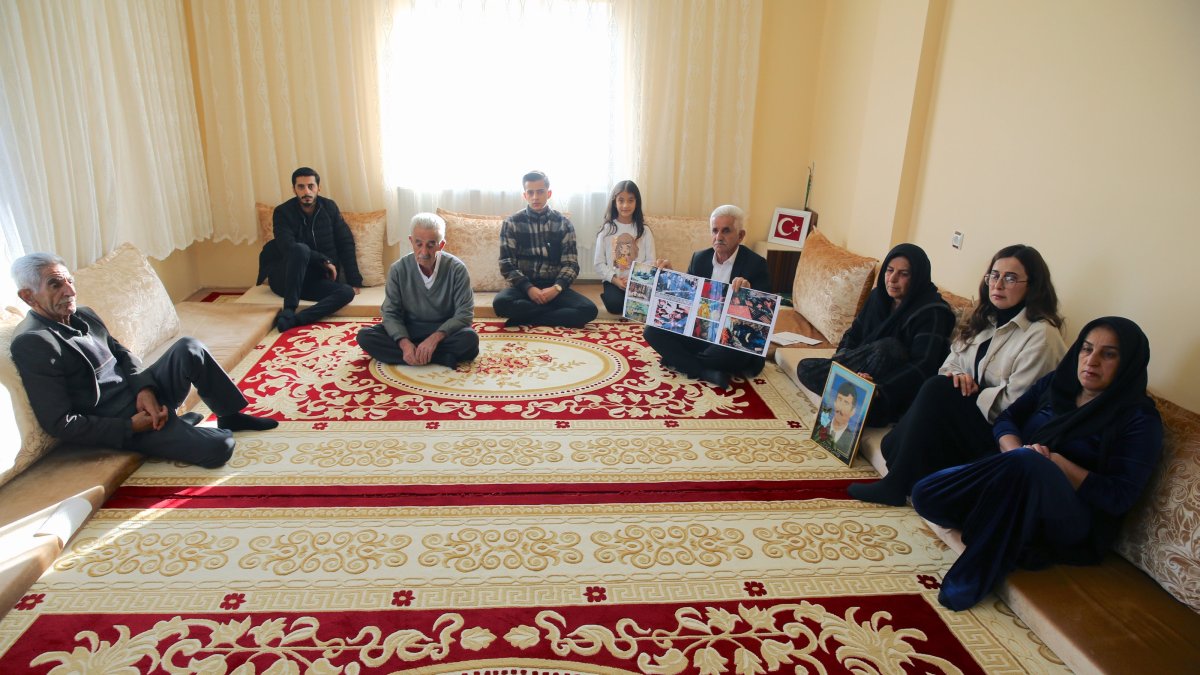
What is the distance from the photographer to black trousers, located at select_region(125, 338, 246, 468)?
3.06 metres

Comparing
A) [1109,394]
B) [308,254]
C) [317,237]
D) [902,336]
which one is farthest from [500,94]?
[1109,394]

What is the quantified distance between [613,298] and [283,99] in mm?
2978

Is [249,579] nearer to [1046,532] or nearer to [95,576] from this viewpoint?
[95,576]

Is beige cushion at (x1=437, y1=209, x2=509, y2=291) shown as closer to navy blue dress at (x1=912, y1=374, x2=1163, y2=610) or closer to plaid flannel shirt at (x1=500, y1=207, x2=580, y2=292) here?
plaid flannel shirt at (x1=500, y1=207, x2=580, y2=292)

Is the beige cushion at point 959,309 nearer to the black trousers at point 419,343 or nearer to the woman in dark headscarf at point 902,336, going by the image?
the woman in dark headscarf at point 902,336

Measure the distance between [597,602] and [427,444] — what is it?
136 centimetres

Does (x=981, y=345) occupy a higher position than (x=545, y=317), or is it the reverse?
(x=981, y=345)

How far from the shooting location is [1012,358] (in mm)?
2865

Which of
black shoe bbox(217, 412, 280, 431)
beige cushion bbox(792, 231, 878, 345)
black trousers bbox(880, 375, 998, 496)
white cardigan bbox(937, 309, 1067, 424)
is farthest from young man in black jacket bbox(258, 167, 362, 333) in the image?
white cardigan bbox(937, 309, 1067, 424)

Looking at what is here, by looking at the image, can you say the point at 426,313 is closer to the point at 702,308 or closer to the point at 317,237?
the point at 317,237

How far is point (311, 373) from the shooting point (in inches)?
166

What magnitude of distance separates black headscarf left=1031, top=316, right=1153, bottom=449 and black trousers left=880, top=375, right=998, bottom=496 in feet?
1.07

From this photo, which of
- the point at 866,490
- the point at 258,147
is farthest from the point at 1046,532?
the point at 258,147

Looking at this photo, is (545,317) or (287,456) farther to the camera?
(545,317)
